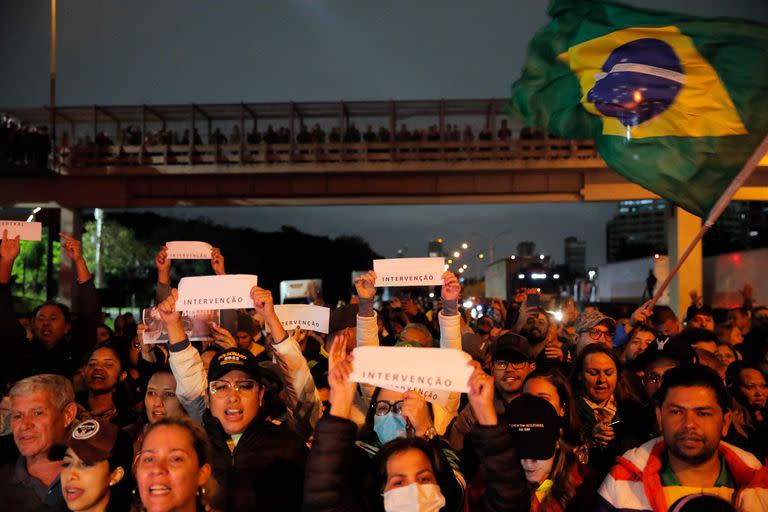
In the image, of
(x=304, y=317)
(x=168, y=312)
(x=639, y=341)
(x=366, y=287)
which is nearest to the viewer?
(x=168, y=312)

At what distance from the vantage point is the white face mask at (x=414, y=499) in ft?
10.0

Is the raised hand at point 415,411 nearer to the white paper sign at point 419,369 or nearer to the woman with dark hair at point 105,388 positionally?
the white paper sign at point 419,369

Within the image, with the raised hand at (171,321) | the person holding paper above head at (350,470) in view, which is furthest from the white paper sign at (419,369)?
the raised hand at (171,321)

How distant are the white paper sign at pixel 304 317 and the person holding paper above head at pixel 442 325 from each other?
101 cm

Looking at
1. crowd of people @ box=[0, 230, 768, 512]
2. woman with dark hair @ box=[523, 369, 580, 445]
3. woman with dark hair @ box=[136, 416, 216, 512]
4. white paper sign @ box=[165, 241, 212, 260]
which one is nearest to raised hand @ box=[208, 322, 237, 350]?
crowd of people @ box=[0, 230, 768, 512]

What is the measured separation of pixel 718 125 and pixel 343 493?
433 centimetres

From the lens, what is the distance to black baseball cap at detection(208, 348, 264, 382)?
13.6 feet

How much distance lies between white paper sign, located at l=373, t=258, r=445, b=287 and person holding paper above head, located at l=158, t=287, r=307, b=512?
4.20 ft

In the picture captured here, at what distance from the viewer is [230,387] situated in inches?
161

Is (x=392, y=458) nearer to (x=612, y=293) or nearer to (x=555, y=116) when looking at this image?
(x=555, y=116)

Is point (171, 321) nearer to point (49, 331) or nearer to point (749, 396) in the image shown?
point (49, 331)

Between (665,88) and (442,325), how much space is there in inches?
114

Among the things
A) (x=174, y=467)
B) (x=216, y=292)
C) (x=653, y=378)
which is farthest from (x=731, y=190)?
(x=174, y=467)

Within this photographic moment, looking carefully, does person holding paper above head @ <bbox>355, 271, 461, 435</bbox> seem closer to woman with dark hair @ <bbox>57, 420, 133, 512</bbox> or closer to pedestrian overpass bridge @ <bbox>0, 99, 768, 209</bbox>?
woman with dark hair @ <bbox>57, 420, 133, 512</bbox>
